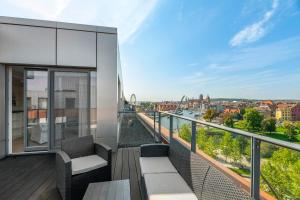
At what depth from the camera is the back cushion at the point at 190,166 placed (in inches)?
75.6

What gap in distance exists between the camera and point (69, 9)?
206 inches

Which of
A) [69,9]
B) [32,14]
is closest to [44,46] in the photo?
[32,14]

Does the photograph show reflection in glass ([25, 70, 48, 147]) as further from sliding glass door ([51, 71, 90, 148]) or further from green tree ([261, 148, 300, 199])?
green tree ([261, 148, 300, 199])

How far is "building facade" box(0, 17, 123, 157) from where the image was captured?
13.3 feet

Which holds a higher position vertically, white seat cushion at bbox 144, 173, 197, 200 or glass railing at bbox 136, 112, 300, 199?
glass railing at bbox 136, 112, 300, 199

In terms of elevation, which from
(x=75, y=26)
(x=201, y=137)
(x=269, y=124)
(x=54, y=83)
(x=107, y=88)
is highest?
(x=75, y=26)

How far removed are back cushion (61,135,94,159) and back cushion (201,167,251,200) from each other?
209cm

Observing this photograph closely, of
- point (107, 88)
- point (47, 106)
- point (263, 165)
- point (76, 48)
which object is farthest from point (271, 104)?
point (47, 106)

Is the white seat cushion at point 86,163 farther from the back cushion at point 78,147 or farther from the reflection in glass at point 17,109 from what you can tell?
the reflection in glass at point 17,109

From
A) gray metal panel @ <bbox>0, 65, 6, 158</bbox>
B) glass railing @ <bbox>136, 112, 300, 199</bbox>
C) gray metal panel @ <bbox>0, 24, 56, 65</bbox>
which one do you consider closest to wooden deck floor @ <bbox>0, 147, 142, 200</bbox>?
gray metal panel @ <bbox>0, 65, 6, 158</bbox>

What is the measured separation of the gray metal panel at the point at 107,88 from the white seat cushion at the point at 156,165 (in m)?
1.79

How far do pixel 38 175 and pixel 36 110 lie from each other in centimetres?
195

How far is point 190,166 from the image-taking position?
2.19 metres

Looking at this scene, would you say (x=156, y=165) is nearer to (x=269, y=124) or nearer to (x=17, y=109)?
(x=17, y=109)
